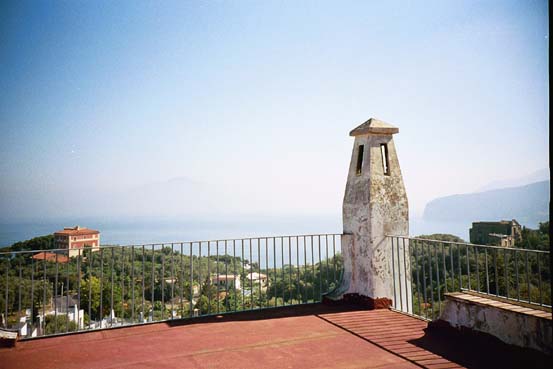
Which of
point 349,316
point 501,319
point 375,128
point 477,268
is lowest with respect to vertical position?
point 349,316

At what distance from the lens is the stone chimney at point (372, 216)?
218 inches

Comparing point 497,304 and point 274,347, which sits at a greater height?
point 497,304

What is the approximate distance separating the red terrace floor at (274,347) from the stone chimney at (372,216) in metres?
0.69

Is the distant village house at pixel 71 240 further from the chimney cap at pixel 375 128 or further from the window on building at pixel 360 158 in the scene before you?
the chimney cap at pixel 375 128

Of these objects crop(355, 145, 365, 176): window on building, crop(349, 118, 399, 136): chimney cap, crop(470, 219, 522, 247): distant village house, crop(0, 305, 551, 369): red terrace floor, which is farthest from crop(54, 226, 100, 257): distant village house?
crop(470, 219, 522, 247): distant village house

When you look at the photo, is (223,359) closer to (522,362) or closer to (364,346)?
(364,346)

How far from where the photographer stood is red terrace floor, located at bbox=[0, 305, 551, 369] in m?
3.44

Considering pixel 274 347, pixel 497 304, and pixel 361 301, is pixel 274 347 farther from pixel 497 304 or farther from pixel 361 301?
pixel 497 304

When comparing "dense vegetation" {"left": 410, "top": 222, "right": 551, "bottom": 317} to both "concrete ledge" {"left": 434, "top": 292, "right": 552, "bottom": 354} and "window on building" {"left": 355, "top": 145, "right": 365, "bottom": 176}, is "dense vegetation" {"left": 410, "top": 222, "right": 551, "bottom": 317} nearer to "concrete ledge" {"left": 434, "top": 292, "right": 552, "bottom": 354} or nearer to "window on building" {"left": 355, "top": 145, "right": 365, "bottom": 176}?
"concrete ledge" {"left": 434, "top": 292, "right": 552, "bottom": 354}

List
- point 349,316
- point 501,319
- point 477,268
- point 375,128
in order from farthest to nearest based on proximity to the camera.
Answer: point 375,128
point 349,316
point 501,319
point 477,268

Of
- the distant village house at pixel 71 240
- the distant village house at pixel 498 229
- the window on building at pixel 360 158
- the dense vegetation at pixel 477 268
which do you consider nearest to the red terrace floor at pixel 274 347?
the dense vegetation at pixel 477 268

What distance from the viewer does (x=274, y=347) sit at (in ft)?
12.8

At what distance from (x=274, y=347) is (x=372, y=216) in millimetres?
2629

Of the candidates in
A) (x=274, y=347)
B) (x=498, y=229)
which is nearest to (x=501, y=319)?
(x=274, y=347)
